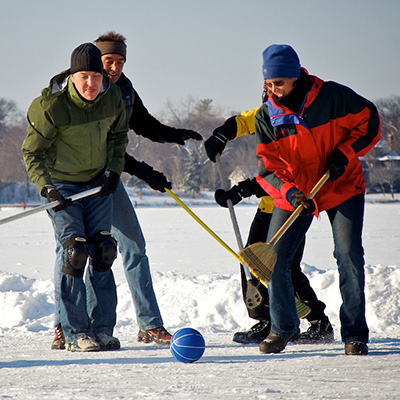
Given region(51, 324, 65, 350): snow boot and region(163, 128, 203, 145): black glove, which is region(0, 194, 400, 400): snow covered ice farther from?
region(163, 128, 203, 145): black glove

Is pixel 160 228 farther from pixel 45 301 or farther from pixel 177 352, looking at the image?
pixel 177 352

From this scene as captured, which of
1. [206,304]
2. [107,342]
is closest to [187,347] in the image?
[107,342]

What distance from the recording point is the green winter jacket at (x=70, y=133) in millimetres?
3930

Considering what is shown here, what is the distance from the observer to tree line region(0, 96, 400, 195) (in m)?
60.6

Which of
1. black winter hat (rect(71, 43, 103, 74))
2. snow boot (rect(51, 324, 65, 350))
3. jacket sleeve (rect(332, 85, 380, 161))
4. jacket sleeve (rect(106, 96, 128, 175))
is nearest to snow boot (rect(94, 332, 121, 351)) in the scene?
snow boot (rect(51, 324, 65, 350))

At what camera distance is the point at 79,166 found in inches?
161

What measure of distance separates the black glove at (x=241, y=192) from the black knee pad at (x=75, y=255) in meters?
0.88

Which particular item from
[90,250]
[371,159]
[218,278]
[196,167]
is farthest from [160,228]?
[371,159]

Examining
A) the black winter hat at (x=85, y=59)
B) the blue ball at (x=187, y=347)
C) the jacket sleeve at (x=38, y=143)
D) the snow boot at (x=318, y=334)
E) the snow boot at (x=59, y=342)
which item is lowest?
the snow boot at (x=318, y=334)

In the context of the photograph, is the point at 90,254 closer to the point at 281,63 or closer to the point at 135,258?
the point at 135,258

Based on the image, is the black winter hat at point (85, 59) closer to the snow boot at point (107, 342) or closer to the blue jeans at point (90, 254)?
the blue jeans at point (90, 254)

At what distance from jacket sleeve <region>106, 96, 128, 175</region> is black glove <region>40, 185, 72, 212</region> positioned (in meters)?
0.41

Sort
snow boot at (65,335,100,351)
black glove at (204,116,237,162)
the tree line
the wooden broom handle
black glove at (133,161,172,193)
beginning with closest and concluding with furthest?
the wooden broom handle < snow boot at (65,335,100,351) < black glove at (204,116,237,162) < black glove at (133,161,172,193) < the tree line

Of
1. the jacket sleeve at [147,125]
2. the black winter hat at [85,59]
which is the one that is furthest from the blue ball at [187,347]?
the jacket sleeve at [147,125]
